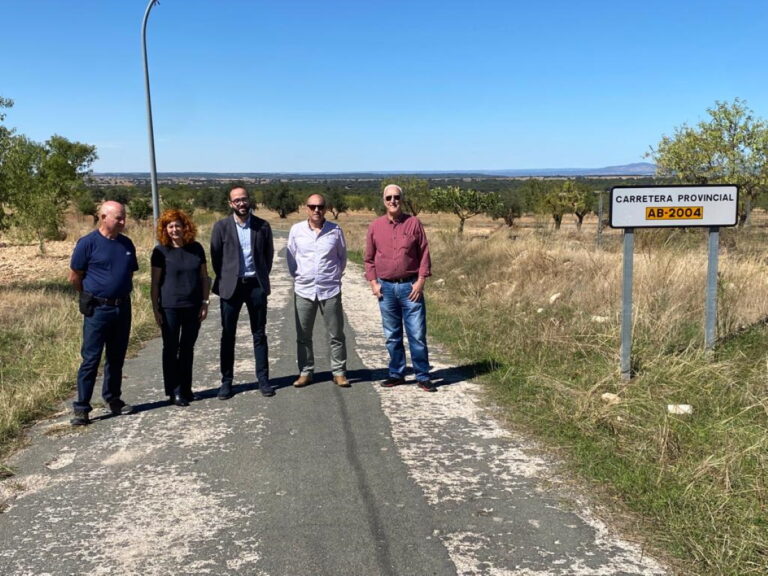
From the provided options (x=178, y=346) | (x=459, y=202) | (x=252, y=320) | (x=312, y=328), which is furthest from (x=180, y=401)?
(x=459, y=202)

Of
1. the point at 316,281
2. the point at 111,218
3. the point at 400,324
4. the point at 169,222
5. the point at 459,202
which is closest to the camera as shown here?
the point at 111,218

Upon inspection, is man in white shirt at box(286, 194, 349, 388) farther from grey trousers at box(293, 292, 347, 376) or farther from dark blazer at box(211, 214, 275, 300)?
dark blazer at box(211, 214, 275, 300)

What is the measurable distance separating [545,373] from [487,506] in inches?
106

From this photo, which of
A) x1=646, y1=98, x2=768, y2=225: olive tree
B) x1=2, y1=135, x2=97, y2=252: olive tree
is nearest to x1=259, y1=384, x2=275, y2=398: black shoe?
x1=2, y1=135, x2=97, y2=252: olive tree

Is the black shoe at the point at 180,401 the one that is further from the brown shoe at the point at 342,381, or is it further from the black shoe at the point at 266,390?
the brown shoe at the point at 342,381

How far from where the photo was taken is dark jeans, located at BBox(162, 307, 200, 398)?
5.41 metres

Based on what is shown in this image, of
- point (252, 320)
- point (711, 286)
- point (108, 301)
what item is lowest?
point (252, 320)

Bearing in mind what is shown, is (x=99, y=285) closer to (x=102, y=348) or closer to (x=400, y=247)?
(x=102, y=348)

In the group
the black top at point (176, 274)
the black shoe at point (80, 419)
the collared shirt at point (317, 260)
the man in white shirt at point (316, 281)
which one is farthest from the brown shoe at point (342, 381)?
the black shoe at point (80, 419)

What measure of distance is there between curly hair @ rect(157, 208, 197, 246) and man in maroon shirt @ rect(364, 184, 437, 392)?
1512 mm

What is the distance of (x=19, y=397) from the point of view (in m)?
5.30

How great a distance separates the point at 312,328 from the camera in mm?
5996

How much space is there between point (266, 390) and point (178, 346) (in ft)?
2.77

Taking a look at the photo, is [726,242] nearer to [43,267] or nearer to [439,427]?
[439,427]
